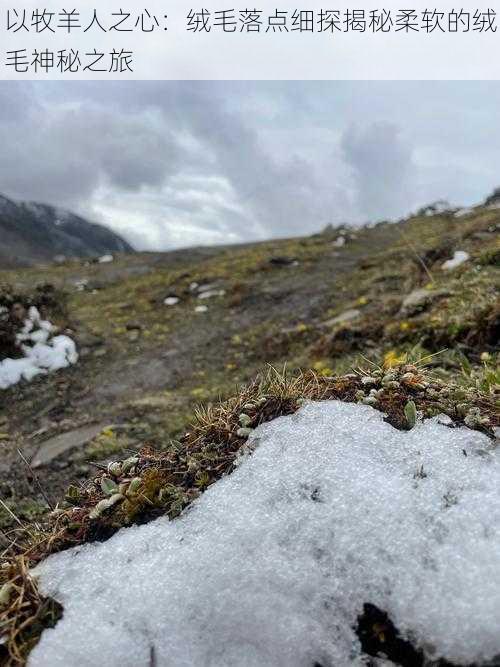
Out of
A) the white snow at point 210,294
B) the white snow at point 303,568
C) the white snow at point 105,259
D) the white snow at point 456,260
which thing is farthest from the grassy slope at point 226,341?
the white snow at point 105,259

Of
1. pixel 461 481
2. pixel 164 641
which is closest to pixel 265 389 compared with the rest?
pixel 461 481

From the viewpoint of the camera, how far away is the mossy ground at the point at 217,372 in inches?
113

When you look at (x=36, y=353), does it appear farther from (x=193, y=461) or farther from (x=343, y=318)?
(x=193, y=461)

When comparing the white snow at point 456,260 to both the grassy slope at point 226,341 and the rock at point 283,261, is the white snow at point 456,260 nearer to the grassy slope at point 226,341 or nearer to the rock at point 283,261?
the grassy slope at point 226,341

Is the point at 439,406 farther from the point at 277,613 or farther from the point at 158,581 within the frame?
the point at 158,581

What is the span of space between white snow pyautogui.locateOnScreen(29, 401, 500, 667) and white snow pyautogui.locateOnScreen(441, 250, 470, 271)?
322 inches

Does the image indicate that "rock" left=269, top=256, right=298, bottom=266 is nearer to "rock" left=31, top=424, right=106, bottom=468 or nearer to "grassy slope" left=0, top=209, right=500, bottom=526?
"grassy slope" left=0, top=209, right=500, bottom=526

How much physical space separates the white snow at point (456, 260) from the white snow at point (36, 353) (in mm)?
7782

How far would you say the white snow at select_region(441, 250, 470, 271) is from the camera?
Result: 10203 mm

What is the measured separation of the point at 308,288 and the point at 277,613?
14777 millimetres

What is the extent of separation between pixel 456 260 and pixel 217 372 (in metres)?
5.15

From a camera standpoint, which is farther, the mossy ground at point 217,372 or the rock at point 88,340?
the rock at point 88,340

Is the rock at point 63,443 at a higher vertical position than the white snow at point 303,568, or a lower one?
lower

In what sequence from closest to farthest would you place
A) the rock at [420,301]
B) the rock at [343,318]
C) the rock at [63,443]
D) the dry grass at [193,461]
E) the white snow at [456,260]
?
the dry grass at [193,461]
the rock at [63,443]
the rock at [420,301]
the white snow at [456,260]
the rock at [343,318]
